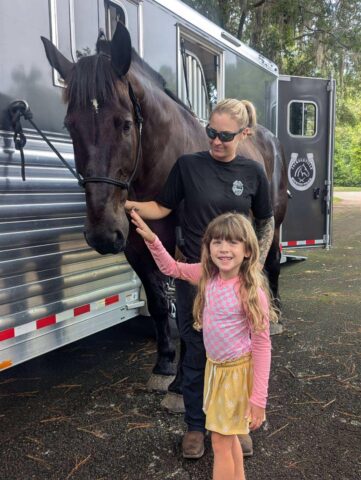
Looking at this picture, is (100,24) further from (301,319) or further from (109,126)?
(301,319)

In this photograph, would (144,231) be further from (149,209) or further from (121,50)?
(121,50)

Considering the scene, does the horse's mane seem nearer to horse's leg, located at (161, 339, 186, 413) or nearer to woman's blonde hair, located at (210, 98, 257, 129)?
woman's blonde hair, located at (210, 98, 257, 129)

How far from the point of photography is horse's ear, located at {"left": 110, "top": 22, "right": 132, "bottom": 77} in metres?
2.42

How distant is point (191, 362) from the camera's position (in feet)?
8.48

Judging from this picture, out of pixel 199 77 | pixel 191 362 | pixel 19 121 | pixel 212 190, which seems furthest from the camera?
pixel 199 77

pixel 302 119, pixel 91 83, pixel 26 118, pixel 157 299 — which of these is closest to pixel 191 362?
pixel 157 299

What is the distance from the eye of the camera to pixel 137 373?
380 cm

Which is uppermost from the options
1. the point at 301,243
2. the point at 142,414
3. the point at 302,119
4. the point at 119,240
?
the point at 302,119

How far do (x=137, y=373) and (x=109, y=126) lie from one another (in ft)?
7.16

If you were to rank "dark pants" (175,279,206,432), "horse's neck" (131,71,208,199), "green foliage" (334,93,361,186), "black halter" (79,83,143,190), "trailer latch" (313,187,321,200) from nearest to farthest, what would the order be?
1. "black halter" (79,83,143,190)
2. "dark pants" (175,279,206,432)
3. "horse's neck" (131,71,208,199)
4. "trailer latch" (313,187,321,200)
5. "green foliage" (334,93,361,186)

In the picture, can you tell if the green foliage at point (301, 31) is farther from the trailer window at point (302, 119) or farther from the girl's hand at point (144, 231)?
the girl's hand at point (144, 231)

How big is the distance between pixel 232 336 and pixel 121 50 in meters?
1.57

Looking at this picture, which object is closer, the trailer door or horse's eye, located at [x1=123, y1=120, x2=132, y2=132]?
horse's eye, located at [x1=123, y1=120, x2=132, y2=132]

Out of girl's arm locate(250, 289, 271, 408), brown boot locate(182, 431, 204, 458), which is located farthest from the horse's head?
brown boot locate(182, 431, 204, 458)
